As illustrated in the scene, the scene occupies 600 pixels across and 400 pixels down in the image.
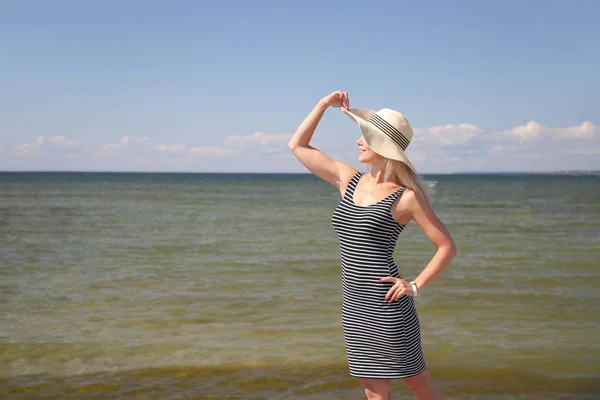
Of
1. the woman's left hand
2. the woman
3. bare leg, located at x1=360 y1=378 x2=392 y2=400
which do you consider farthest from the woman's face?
bare leg, located at x1=360 y1=378 x2=392 y2=400

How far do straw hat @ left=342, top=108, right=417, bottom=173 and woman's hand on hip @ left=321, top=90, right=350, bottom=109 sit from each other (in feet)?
0.17

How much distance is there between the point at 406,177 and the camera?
11.9 ft

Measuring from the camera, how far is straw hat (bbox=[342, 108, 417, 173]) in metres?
3.61

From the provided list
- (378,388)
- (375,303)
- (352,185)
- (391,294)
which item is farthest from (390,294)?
(352,185)

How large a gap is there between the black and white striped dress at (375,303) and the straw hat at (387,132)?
0.73ft

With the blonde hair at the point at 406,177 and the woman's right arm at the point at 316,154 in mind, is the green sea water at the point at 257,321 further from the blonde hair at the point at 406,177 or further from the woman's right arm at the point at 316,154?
the blonde hair at the point at 406,177

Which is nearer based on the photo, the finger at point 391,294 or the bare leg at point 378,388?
the finger at point 391,294

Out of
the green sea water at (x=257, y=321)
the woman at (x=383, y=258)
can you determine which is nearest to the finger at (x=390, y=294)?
the woman at (x=383, y=258)

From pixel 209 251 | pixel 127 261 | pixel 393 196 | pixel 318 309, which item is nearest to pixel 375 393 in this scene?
pixel 393 196

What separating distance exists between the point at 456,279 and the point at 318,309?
361 centimetres

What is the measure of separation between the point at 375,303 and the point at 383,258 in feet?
0.85

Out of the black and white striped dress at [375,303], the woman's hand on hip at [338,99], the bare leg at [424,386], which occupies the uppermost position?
the woman's hand on hip at [338,99]

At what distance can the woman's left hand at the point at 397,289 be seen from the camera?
11.5ft

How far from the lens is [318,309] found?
29.9 feet
